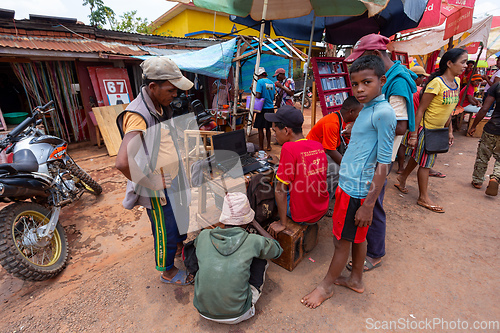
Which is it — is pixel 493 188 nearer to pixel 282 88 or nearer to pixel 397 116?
pixel 397 116

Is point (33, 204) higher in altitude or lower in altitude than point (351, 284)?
higher

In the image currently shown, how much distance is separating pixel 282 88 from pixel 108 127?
4982mm

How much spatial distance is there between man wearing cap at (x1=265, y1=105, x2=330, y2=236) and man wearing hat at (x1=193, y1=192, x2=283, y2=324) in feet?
1.92

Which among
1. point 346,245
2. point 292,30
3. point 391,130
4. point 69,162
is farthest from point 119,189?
point 292,30

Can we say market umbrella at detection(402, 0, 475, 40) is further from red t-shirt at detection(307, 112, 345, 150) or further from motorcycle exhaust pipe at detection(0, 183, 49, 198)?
motorcycle exhaust pipe at detection(0, 183, 49, 198)

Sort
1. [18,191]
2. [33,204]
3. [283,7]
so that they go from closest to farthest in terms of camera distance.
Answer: [18,191], [33,204], [283,7]

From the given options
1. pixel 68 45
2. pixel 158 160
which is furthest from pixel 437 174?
pixel 68 45

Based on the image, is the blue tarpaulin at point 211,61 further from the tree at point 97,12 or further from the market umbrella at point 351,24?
the tree at point 97,12

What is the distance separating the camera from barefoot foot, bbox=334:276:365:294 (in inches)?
86.5

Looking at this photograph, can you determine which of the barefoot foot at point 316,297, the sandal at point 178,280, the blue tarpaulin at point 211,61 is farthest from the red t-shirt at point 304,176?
the blue tarpaulin at point 211,61

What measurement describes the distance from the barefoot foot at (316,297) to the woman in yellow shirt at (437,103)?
2263 mm

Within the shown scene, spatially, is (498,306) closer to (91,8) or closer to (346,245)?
(346,245)

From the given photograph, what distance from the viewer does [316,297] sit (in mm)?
2100

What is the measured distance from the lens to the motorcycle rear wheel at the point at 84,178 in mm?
3723
